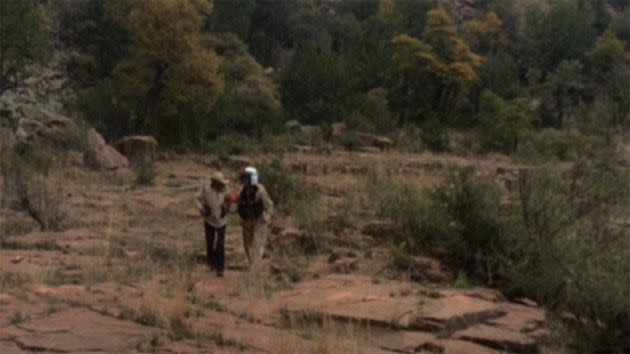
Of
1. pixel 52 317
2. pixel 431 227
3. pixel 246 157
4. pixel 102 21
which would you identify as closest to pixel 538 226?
pixel 431 227

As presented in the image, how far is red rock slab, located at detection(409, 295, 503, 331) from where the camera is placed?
349 inches

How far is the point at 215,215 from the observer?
11727 mm

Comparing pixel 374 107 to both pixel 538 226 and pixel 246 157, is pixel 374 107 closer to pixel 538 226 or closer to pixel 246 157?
pixel 246 157

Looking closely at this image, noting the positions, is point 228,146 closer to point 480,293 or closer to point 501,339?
point 480,293

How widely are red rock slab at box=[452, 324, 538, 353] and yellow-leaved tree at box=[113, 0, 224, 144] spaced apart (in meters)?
24.9

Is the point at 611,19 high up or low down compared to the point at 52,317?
up

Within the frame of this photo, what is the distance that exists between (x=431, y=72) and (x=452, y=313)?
3682 centimetres

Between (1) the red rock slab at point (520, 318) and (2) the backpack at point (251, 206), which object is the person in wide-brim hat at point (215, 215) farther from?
(1) the red rock slab at point (520, 318)

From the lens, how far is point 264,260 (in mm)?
12602

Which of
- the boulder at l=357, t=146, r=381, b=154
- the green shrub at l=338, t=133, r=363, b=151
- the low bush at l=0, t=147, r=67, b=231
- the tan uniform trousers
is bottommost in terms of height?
the boulder at l=357, t=146, r=381, b=154

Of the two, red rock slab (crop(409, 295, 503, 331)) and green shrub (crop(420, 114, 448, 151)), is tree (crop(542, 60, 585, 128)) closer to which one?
green shrub (crop(420, 114, 448, 151))

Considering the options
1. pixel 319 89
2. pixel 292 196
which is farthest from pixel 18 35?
pixel 292 196

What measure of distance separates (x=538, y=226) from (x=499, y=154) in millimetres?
25637

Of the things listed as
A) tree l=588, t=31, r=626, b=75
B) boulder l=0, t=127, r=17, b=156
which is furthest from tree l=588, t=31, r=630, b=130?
boulder l=0, t=127, r=17, b=156
